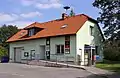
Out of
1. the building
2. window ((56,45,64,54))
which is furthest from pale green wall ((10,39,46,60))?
window ((56,45,64,54))

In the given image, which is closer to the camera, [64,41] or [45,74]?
[45,74]

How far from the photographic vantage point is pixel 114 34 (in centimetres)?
3600

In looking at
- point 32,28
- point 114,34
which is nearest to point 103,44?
point 114,34

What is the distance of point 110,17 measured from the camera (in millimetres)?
37531

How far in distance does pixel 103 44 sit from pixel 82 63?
7427mm

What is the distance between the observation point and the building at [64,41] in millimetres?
38031

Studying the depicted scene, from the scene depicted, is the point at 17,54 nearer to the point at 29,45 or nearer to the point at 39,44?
the point at 29,45

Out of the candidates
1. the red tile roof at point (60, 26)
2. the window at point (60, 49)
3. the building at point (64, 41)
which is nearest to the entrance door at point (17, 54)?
the building at point (64, 41)

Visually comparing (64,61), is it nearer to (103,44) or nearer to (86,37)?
(86,37)

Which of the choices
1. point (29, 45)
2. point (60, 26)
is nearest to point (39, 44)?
point (29, 45)

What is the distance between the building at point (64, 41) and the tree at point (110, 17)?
2.52 metres

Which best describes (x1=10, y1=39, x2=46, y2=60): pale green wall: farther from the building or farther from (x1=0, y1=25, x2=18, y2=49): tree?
(x1=0, y1=25, x2=18, y2=49): tree

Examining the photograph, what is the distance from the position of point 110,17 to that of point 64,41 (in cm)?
683

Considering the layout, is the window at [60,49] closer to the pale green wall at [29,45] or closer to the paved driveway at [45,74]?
the pale green wall at [29,45]
